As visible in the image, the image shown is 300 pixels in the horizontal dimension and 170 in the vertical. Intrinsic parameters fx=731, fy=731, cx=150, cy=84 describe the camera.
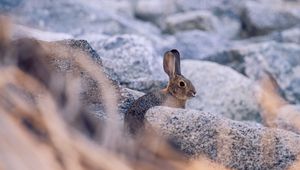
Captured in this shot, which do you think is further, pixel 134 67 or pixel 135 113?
pixel 134 67

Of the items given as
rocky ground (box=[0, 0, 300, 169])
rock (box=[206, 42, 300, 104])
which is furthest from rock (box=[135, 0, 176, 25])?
rock (box=[206, 42, 300, 104])

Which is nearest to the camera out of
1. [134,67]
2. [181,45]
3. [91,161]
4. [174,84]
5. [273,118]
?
[91,161]

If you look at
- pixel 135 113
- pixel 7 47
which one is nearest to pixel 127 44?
pixel 135 113

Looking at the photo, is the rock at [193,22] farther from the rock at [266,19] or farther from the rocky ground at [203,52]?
the rock at [266,19]

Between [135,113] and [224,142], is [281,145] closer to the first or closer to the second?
[224,142]

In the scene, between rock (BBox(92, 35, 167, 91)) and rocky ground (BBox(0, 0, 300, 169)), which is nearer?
rocky ground (BBox(0, 0, 300, 169))

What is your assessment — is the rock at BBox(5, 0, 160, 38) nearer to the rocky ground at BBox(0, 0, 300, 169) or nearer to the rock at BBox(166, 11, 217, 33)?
the rocky ground at BBox(0, 0, 300, 169)
